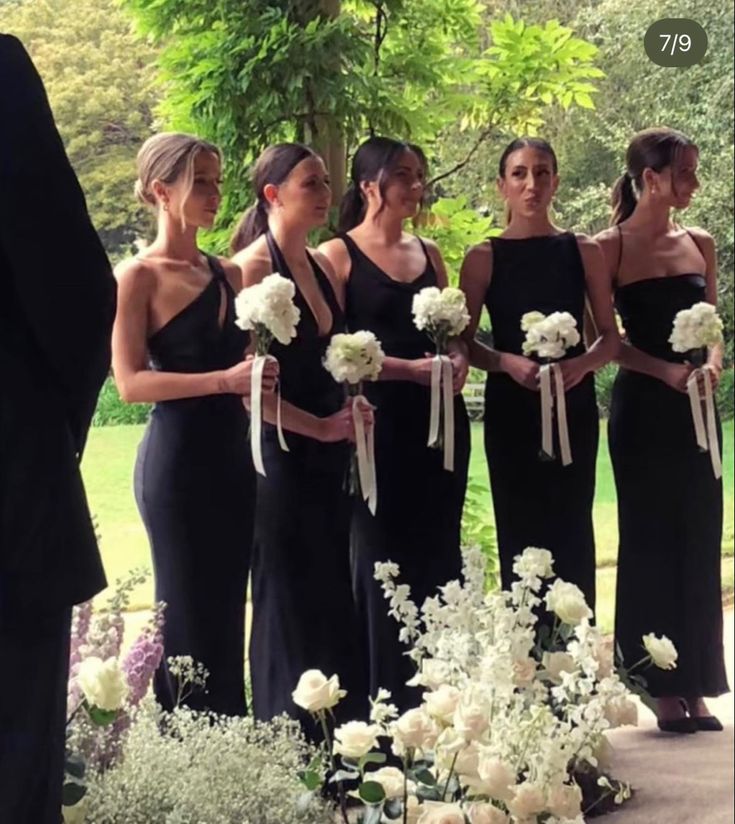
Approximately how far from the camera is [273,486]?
5.05 ft

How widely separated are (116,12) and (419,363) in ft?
1.82

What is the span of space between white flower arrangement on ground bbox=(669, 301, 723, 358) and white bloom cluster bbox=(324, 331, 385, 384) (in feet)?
1.51

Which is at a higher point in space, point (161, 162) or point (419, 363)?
point (161, 162)

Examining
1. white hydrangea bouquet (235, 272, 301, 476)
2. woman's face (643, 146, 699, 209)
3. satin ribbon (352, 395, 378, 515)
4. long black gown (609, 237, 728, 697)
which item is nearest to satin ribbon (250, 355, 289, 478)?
white hydrangea bouquet (235, 272, 301, 476)

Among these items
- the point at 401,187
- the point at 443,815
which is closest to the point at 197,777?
the point at 443,815

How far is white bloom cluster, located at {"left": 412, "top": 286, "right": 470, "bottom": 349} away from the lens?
1.59 metres

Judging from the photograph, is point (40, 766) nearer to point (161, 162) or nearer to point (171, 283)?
point (171, 283)

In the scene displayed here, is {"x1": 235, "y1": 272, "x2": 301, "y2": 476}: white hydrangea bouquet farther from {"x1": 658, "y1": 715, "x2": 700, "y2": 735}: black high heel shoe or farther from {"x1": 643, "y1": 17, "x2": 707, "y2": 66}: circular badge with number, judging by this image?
{"x1": 658, "y1": 715, "x2": 700, "y2": 735}: black high heel shoe

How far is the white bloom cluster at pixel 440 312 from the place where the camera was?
1.59m

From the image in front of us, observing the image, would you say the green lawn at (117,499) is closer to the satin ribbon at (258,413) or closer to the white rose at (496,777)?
the satin ribbon at (258,413)

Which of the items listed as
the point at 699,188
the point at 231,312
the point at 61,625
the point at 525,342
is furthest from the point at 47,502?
the point at 699,188

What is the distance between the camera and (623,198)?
5.76 ft

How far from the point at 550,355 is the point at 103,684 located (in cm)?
72

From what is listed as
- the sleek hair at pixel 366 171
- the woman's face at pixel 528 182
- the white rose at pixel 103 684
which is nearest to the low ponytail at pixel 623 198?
the woman's face at pixel 528 182
